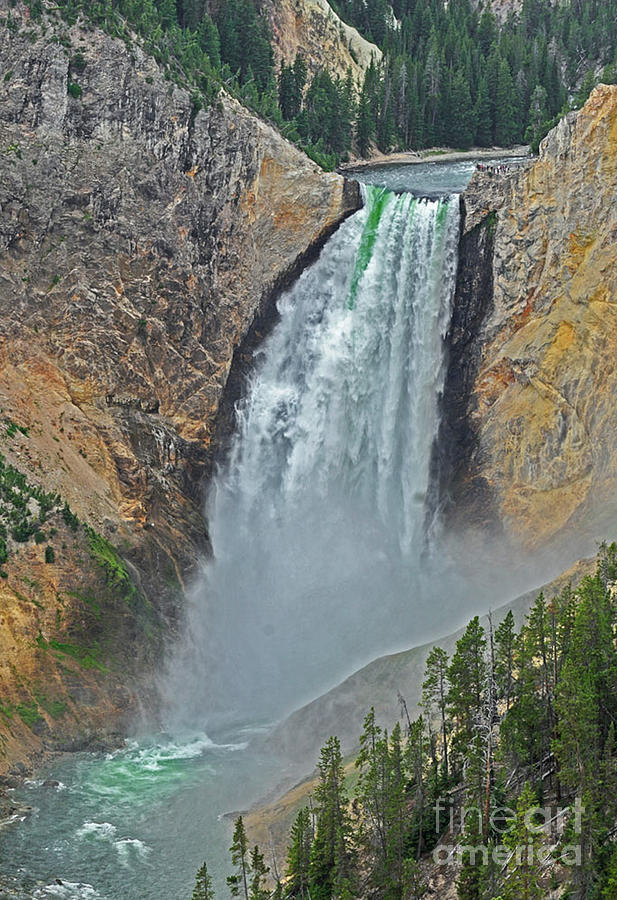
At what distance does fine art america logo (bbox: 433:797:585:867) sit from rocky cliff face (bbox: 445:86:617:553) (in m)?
20.0

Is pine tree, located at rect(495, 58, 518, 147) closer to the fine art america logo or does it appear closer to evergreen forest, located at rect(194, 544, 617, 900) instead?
evergreen forest, located at rect(194, 544, 617, 900)

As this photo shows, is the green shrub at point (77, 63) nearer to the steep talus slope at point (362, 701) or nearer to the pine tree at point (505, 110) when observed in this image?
the steep talus slope at point (362, 701)

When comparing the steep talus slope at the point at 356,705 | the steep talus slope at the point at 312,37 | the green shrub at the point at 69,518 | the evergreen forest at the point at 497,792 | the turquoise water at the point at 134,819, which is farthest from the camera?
the steep talus slope at the point at 312,37

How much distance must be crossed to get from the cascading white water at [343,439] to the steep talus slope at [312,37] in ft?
84.6

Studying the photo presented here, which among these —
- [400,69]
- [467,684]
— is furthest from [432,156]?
[467,684]

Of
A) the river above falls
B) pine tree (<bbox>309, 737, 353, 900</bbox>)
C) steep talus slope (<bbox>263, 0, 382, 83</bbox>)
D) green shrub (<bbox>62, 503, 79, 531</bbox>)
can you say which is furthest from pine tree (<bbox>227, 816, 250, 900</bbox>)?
steep talus slope (<bbox>263, 0, 382, 83</bbox>)

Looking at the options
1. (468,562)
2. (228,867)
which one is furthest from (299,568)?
(228,867)

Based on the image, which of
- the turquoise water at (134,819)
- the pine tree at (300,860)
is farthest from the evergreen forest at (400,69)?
the pine tree at (300,860)

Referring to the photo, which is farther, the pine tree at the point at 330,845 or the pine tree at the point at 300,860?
the pine tree at the point at 300,860

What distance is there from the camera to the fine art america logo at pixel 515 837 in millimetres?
22656

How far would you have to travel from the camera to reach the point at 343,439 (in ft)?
177

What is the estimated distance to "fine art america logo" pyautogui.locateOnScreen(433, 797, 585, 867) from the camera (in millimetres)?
22656

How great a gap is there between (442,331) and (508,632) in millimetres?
25336

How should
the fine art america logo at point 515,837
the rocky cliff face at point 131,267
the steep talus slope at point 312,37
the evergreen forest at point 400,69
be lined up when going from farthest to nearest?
the steep talus slope at point 312,37
the evergreen forest at point 400,69
the rocky cliff face at point 131,267
the fine art america logo at point 515,837
